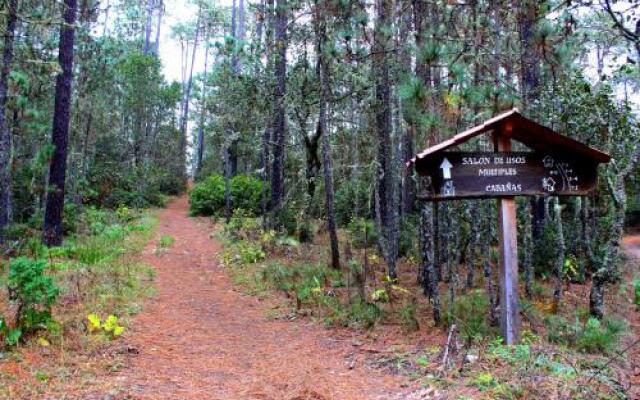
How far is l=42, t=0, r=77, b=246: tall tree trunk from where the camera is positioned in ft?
40.5

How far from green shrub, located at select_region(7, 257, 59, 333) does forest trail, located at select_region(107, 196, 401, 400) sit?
1.00 m

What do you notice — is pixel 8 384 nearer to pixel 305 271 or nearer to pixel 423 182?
pixel 423 182

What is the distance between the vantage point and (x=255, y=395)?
4605 mm

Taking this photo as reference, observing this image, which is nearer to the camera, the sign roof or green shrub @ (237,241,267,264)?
the sign roof

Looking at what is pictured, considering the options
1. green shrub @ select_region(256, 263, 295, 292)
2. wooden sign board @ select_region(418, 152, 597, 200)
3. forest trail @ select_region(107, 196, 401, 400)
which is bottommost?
forest trail @ select_region(107, 196, 401, 400)

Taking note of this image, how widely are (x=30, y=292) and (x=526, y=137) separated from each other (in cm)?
563

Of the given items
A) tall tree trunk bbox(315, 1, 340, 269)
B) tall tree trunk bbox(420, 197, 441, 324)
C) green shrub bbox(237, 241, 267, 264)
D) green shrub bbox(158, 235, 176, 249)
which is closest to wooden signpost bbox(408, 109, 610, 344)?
tall tree trunk bbox(420, 197, 441, 324)

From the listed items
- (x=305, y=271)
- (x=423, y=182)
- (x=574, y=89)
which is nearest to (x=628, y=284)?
(x=574, y=89)

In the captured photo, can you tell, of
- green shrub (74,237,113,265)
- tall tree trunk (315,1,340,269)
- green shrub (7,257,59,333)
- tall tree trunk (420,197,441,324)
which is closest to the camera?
green shrub (7,257,59,333)

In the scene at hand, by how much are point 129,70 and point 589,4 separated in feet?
71.1

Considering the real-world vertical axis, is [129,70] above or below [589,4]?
above

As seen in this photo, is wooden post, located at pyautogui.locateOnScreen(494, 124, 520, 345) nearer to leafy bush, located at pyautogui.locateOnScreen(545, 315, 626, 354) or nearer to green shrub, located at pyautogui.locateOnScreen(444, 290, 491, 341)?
green shrub, located at pyautogui.locateOnScreen(444, 290, 491, 341)

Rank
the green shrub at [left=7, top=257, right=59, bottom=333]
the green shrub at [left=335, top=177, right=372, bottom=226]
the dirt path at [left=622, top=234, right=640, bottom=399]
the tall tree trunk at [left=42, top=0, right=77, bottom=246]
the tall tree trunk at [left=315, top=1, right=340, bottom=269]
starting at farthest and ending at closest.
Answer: the green shrub at [left=335, top=177, right=372, bottom=226] < the tall tree trunk at [left=42, top=0, right=77, bottom=246] < the tall tree trunk at [left=315, top=1, right=340, bottom=269] < the green shrub at [left=7, top=257, right=59, bottom=333] < the dirt path at [left=622, top=234, right=640, bottom=399]

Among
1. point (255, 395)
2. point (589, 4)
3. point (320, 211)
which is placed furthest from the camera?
point (320, 211)
